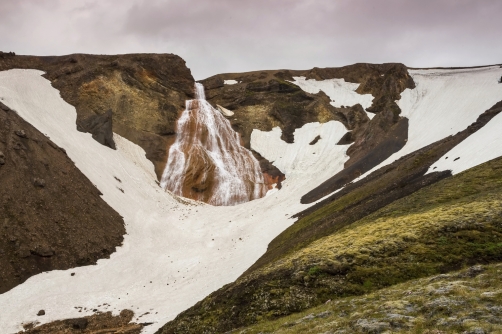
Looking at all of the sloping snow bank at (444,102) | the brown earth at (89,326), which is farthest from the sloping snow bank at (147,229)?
the sloping snow bank at (444,102)

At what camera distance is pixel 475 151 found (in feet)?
102

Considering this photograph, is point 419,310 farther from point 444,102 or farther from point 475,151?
point 444,102

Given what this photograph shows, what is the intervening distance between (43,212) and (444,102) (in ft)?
213

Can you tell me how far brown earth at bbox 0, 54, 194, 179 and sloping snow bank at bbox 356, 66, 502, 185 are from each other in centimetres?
3890

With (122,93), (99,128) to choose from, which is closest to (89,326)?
(99,128)

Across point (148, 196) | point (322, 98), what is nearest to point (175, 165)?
point (148, 196)

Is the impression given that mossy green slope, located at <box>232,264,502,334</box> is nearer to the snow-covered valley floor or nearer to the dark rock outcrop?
the snow-covered valley floor

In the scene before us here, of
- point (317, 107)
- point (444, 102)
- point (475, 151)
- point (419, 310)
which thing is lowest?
point (419, 310)

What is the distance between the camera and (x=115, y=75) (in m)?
74.5

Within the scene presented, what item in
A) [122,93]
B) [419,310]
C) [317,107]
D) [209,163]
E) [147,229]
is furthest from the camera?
[317,107]

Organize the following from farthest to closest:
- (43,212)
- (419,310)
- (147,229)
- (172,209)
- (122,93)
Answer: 1. (122,93)
2. (172,209)
3. (147,229)
4. (43,212)
5. (419,310)

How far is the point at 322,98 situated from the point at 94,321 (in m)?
79.9

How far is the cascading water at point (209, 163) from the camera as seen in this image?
60.9 meters

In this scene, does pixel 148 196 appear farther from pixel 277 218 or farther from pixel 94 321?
pixel 94 321
